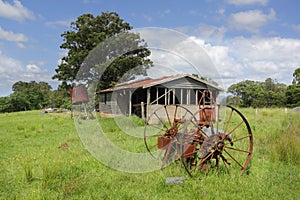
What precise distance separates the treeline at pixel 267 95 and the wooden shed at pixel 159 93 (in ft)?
50.0

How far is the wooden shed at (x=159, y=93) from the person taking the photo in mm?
17422

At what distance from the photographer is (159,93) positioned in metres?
19.8

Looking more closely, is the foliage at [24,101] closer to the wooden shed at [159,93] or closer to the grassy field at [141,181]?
the wooden shed at [159,93]

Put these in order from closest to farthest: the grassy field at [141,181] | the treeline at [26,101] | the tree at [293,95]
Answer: the grassy field at [141,181], the tree at [293,95], the treeline at [26,101]

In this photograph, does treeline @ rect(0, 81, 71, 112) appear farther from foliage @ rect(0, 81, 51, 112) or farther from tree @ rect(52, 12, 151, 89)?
tree @ rect(52, 12, 151, 89)

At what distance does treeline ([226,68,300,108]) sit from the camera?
38609 mm

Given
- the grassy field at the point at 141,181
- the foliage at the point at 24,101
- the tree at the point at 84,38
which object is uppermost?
the tree at the point at 84,38

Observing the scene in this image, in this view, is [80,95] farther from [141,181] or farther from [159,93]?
[141,181]

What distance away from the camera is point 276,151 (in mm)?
6891

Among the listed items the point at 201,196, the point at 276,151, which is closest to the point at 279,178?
the point at 276,151

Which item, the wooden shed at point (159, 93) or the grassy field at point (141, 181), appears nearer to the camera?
the grassy field at point (141, 181)

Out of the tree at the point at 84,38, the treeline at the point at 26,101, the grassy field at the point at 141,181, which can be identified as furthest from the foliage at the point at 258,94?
the grassy field at the point at 141,181

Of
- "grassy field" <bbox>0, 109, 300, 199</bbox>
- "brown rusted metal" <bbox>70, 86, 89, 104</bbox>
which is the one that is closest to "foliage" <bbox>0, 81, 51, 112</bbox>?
"brown rusted metal" <bbox>70, 86, 89, 104</bbox>

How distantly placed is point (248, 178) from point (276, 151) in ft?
6.64
